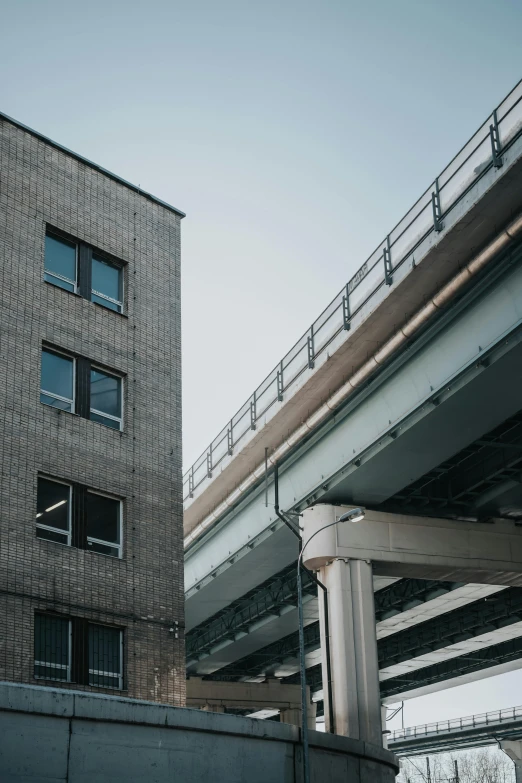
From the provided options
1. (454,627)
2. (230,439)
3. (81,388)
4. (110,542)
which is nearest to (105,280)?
(81,388)

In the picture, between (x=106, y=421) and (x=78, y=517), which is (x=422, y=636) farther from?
(x=78, y=517)

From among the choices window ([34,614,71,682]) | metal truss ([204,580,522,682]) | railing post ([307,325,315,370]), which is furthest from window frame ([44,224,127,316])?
metal truss ([204,580,522,682])

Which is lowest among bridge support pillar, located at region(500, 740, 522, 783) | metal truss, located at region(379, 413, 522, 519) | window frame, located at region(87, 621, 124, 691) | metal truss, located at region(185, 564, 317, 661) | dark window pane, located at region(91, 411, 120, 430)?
window frame, located at region(87, 621, 124, 691)

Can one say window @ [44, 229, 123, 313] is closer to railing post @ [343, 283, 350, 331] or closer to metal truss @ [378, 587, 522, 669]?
railing post @ [343, 283, 350, 331]

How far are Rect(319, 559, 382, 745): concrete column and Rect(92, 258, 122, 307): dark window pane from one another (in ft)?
39.2

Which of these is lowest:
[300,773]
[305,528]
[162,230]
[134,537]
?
[300,773]

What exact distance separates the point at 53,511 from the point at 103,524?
157 centimetres

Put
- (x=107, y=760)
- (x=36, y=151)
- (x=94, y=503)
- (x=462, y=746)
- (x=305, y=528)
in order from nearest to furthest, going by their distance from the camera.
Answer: (x=107, y=760), (x=94, y=503), (x=36, y=151), (x=305, y=528), (x=462, y=746)

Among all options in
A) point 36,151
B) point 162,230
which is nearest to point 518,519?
point 162,230

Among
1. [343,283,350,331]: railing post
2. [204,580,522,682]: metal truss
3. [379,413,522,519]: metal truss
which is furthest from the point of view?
[204,580,522,682]: metal truss

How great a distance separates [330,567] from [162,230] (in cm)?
1227

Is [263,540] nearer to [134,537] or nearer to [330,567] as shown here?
[330,567]

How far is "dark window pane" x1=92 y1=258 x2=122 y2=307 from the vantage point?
2764 centimetres

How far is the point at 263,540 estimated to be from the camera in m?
38.3
